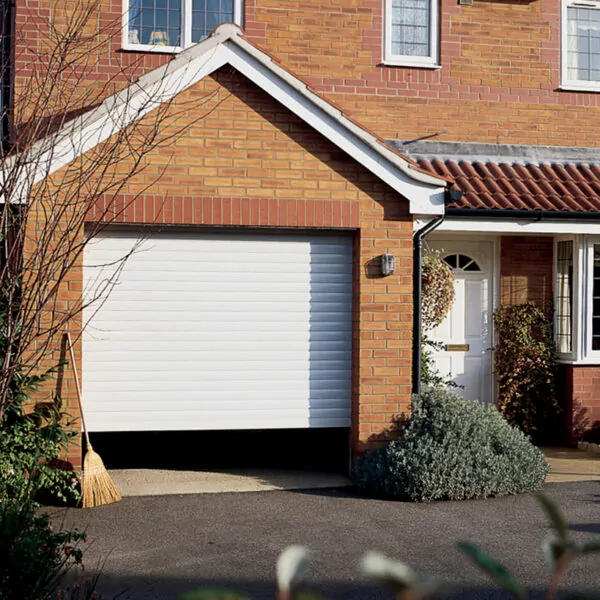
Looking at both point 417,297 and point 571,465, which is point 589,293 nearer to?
point 571,465

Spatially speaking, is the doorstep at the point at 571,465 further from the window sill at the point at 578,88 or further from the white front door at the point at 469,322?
the window sill at the point at 578,88

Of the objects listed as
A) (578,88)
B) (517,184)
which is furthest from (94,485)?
(578,88)

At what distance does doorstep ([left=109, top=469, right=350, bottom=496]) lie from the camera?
899 cm

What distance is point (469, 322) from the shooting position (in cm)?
1225

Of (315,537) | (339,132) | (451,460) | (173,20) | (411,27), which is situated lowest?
(315,537)

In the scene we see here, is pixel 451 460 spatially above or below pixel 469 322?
below

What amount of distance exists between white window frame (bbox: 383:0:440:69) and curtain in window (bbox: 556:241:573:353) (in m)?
3.02

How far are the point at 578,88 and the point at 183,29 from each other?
5471mm

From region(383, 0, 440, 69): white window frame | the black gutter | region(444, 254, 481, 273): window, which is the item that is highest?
region(383, 0, 440, 69): white window frame

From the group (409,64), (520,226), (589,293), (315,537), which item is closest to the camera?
(315,537)

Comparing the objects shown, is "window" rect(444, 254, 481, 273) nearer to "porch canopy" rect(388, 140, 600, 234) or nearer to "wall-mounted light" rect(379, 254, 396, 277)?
"porch canopy" rect(388, 140, 600, 234)

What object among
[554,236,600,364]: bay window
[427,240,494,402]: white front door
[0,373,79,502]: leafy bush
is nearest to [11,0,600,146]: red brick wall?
[427,240,494,402]: white front door

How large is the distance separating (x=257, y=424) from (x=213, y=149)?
285 cm

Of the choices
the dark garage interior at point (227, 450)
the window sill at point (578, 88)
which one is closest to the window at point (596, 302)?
the window sill at point (578, 88)
